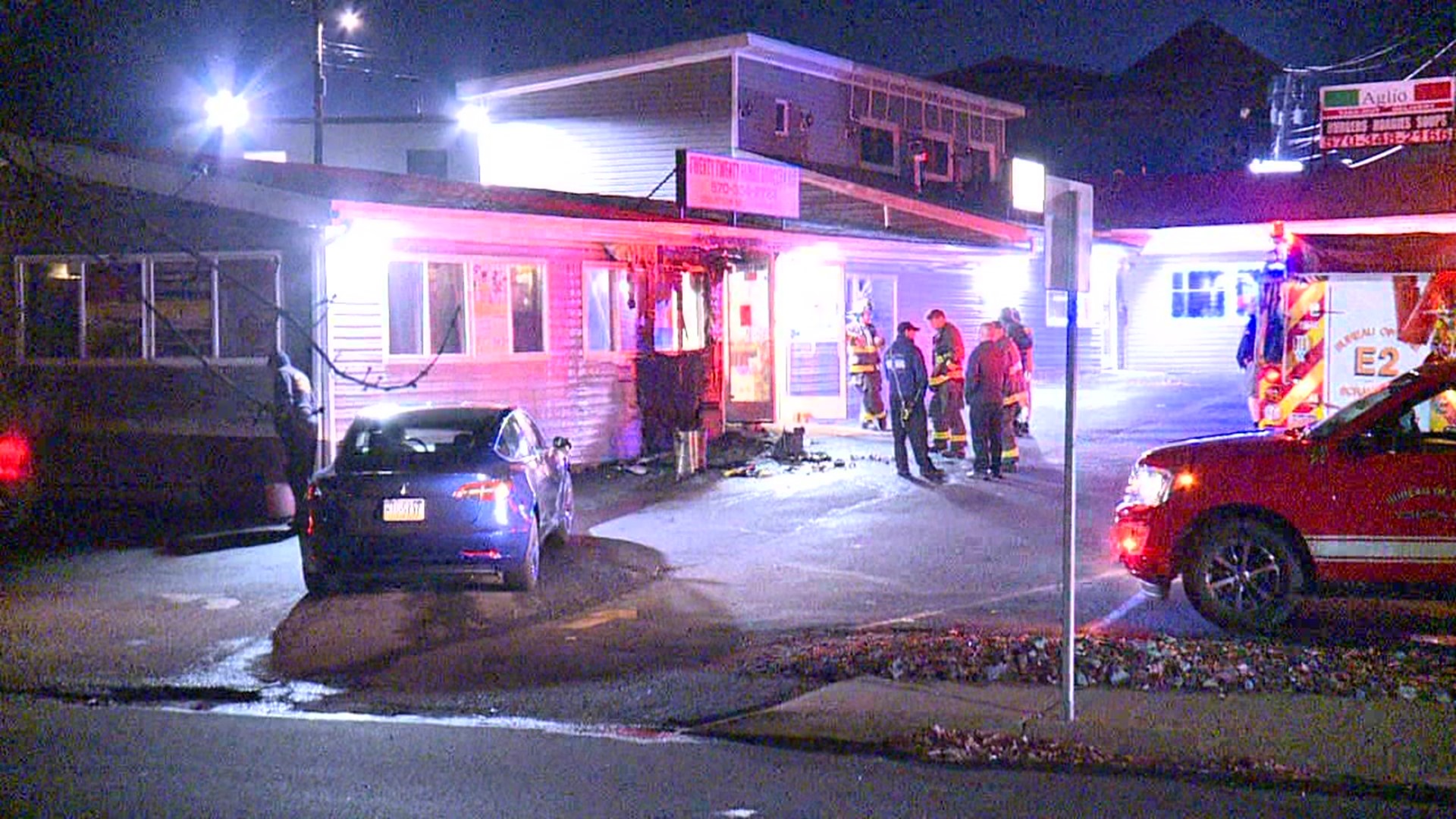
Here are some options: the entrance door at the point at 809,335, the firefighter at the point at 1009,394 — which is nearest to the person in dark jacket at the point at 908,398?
the firefighter at the point at 1009,394

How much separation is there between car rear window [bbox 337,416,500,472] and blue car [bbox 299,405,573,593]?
1 centimetres

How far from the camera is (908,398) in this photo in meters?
18.5

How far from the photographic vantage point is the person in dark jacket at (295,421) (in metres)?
15.8

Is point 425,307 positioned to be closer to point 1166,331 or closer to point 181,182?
point 181,182

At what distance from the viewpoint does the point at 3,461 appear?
15.5 meters

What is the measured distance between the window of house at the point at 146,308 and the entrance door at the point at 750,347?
26.7 ft

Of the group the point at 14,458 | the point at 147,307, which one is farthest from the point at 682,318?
the point at 14,458

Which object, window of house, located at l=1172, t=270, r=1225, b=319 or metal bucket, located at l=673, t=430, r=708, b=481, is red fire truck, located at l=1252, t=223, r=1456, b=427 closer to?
metal bucket, located at l=673, t=430, r=708, b=481

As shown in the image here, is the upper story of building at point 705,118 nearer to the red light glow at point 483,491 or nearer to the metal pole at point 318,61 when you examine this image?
the metal pole at point 318,61

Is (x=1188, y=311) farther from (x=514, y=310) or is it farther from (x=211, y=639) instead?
(x=211, y=639)

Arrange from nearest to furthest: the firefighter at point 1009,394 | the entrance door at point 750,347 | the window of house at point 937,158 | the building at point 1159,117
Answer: the firefighter at point 1009,394 < the entrance door at point 750,347 < the window of house at point 937,158 < the building at point 1159,117

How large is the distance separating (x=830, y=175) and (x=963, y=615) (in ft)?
56.3

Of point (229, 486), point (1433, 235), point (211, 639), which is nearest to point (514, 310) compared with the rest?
point (229, 486)

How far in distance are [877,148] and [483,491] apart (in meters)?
21.0
